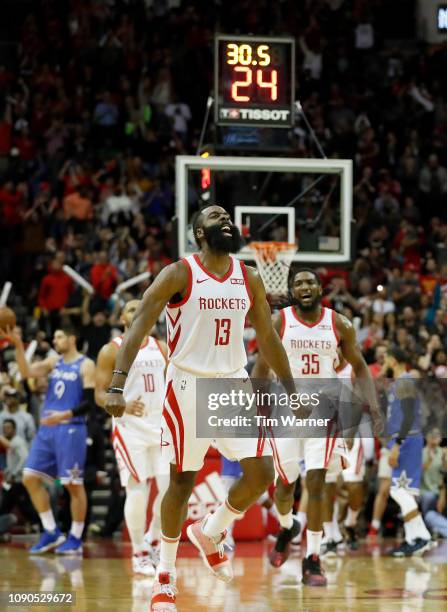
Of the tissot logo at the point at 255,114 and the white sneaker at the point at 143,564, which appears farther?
the tissot logo at the point at 255,114

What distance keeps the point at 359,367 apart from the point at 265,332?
1.89m

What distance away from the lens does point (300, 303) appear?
30.0 feet

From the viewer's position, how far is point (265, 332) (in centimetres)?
716

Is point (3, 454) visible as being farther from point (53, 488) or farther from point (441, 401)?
point (441, 401)

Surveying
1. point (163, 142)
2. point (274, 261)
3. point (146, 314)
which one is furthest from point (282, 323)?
point (163, 142)

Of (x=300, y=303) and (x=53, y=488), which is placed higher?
(x=300, y=303)

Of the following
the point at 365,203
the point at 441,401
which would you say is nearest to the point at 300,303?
the point at 441,401

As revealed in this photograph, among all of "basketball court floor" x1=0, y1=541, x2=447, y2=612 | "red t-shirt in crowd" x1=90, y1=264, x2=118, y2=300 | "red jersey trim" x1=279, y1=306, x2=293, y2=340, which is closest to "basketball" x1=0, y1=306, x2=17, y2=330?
"basketball court floor" x1=0, y1=541, x2=447, y2=612

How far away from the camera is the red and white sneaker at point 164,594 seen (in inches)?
270

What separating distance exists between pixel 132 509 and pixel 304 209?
5.51 meters

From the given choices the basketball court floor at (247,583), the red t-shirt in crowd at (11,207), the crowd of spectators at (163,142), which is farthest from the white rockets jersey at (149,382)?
the red t-shirt in crowd at (11,207)

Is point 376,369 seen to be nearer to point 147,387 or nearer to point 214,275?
point 147,387

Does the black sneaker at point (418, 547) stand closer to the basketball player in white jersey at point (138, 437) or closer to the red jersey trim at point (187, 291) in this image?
the basketball player in white jersey at point (138, 437)

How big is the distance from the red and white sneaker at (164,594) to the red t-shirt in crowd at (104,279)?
9629 mm
